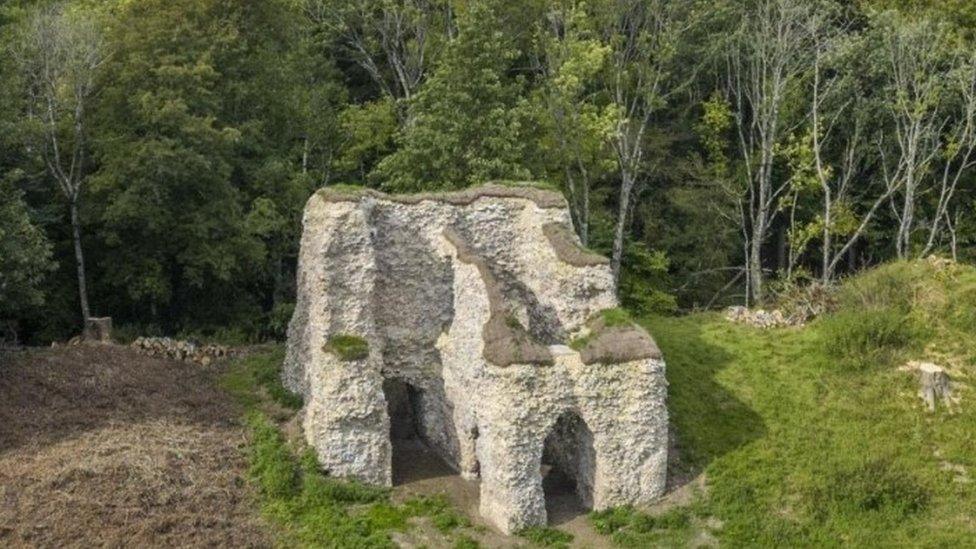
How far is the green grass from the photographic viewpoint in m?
20.4

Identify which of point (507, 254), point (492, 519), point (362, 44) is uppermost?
point (362, 44)

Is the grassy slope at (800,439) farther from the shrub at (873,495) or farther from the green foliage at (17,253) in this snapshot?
the green foliage at (17,253)

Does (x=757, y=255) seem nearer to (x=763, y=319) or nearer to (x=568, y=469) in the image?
(x=763, y=319)

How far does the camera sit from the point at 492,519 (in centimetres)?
2139

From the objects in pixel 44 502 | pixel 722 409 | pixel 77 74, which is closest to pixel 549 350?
pixel 722 409

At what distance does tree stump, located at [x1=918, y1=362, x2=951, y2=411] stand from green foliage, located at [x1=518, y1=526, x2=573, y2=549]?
10.3 m

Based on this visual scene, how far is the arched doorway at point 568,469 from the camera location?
22.0 metres

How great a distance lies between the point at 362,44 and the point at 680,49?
12958 millimetres


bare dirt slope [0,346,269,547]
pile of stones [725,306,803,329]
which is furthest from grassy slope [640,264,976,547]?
bare dirt slope [0,346,269,547]

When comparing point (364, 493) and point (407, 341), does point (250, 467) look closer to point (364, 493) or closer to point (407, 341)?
point (364, 493)

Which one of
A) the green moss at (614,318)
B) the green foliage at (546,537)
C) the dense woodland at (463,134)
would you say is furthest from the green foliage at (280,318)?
the green foliage at (546,537)

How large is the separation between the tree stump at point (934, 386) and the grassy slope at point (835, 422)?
0.33 m

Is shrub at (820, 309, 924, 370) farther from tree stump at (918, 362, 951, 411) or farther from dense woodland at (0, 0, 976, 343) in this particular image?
dense woodland at (0, 0, 976, 343)

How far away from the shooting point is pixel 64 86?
→ 32.3 meters
